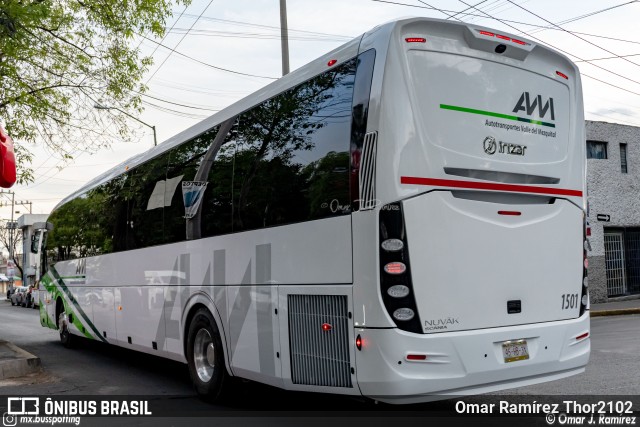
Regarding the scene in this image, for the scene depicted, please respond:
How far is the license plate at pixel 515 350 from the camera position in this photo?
5719mm

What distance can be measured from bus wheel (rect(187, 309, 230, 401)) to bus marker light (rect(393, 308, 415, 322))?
Result: 2863 mm

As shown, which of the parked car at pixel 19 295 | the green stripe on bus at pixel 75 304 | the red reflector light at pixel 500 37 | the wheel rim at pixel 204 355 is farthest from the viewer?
the parked car at pixel 19 295

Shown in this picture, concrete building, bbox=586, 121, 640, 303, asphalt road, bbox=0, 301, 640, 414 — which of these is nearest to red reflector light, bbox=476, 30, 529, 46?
asphalt road, bbox=0, 301, 640, 414

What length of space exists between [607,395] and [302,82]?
15.7 ft

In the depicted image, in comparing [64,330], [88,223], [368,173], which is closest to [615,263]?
[64,330]

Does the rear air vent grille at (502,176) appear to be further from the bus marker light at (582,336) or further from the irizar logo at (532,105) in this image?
the bus marker light at (582,336)

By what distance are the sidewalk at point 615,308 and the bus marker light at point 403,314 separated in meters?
15.9

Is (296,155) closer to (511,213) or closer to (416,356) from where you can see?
(511,213)

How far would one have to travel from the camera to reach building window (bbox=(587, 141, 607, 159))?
23250 mm

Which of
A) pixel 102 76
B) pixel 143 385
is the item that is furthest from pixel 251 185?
pixel 102 76

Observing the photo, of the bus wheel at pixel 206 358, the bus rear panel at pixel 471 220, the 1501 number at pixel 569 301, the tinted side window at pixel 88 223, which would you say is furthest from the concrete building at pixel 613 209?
the bus wheel at pixel 206 358

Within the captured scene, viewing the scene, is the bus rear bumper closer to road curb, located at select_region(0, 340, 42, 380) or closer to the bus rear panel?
the bus rear panel

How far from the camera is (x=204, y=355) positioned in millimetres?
8023

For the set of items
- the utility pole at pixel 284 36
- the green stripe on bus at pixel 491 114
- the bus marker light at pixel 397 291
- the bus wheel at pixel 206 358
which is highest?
the utility pole at pixel 284 36
